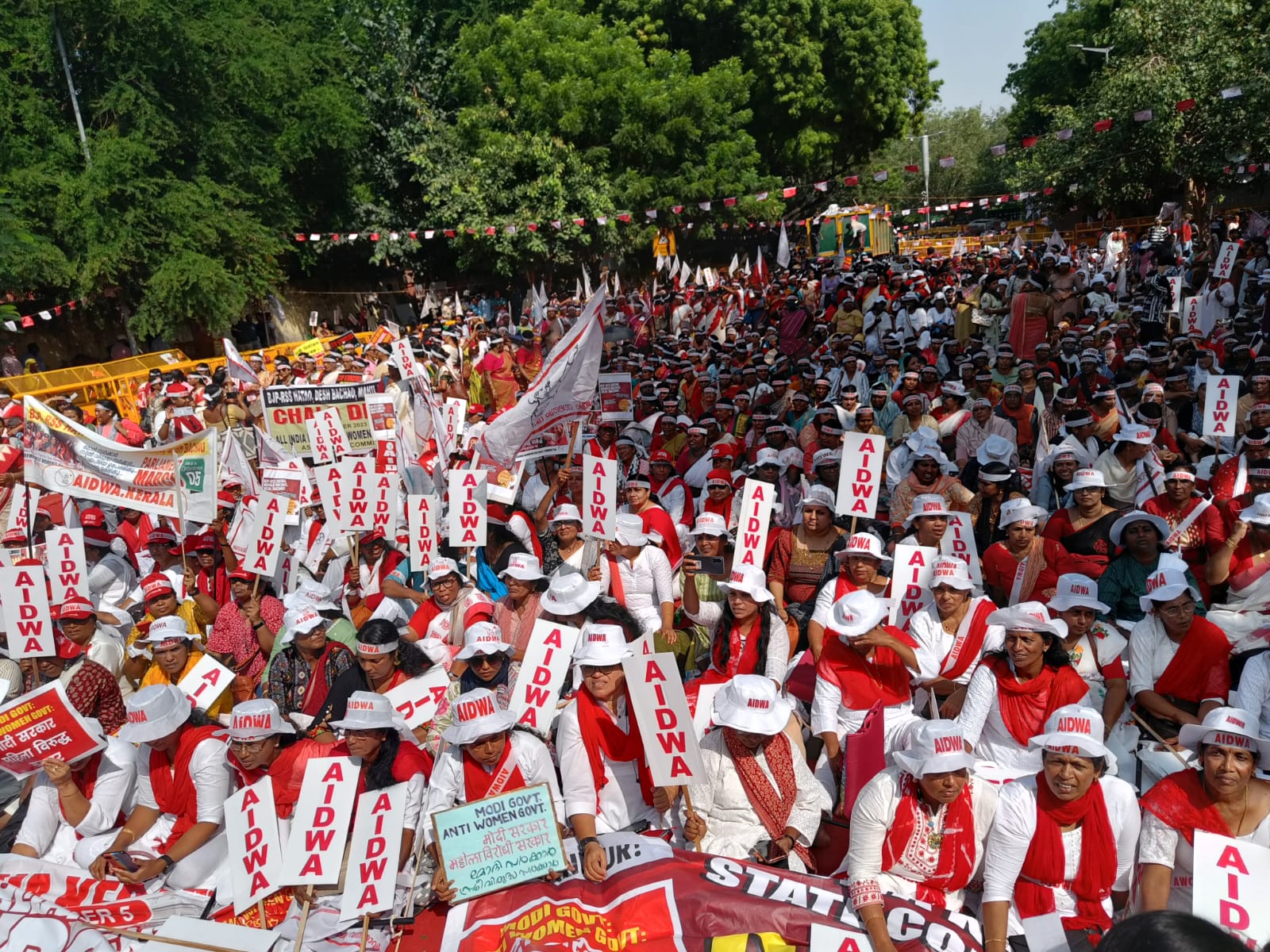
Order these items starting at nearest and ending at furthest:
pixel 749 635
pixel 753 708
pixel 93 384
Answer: pixel 753 708
pixel 749 635
pixel 93 384

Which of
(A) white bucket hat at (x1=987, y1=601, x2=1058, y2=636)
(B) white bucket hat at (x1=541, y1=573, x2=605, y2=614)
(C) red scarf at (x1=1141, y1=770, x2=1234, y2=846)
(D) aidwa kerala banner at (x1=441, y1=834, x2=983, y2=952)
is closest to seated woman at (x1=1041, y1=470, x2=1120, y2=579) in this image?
(A) white bucket hat at (x1=987, y1=601, x2=1058, y2=636)

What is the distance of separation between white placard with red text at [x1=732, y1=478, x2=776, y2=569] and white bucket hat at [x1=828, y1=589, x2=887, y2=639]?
1515 millimetres

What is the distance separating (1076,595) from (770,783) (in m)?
1.83

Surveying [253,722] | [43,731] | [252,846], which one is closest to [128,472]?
[43,731]

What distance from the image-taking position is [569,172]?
30812 millimetres

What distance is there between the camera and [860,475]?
725 centimetres

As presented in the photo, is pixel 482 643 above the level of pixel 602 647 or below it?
below

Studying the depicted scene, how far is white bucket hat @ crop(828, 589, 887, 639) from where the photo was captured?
16.7 ft

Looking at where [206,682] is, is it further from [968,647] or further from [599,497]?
[968,647]

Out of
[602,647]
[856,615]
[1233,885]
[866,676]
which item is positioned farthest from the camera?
[866,676]

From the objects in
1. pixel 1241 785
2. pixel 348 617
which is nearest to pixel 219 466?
pixel 348 617

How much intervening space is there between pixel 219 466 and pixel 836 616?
6.96 m

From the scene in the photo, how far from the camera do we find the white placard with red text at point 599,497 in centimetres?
722

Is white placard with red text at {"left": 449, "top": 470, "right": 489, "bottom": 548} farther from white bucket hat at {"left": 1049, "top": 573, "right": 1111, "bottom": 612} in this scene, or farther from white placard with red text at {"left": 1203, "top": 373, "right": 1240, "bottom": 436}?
white placard with red text at {"left": 1203, "top": 373, "right": 1240, "bottom": 436}
